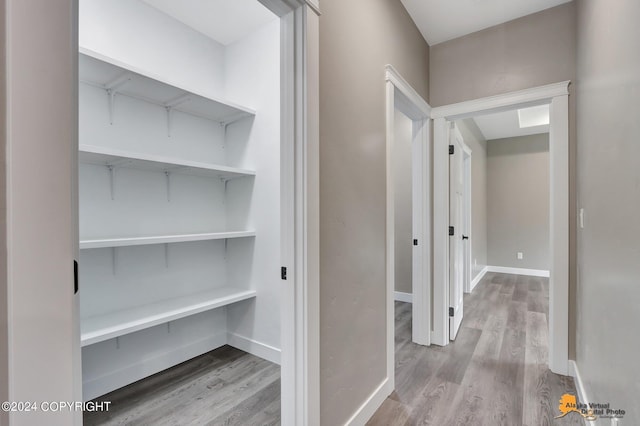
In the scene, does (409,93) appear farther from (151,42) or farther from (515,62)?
(151,42)

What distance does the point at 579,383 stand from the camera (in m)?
1.94

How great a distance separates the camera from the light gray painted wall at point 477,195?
15.8 feet

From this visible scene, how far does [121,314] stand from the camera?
6.66 ft

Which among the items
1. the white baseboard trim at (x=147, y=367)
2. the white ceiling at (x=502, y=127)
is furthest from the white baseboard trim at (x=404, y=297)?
the white ceiling at (x=502, y=127)

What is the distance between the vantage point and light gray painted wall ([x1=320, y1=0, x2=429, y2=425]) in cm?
143

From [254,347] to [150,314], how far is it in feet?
2.95

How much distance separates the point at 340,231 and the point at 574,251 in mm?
1843

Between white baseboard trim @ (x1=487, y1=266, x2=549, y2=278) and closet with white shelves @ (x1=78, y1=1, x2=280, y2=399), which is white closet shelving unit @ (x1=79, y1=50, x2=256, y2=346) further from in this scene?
white baseboard trim @ (x1=487, y1=266, x2=549, y2=278)

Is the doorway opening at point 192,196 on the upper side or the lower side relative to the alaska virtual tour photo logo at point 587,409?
upper

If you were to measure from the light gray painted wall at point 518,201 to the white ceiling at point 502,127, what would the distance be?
0.29m

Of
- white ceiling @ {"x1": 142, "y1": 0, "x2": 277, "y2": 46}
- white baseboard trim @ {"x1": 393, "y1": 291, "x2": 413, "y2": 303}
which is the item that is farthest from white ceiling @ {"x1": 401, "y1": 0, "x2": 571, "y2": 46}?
white baseboard trim @ {"x1": 393, "y1": 291, "x2": 413, "y2": 303}

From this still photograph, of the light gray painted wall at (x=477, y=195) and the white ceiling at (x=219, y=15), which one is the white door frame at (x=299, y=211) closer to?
the white ceiling at (x=219, y=15)

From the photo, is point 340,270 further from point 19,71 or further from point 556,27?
point 556,27

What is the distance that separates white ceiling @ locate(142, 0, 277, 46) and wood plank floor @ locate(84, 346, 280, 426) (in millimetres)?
2744
